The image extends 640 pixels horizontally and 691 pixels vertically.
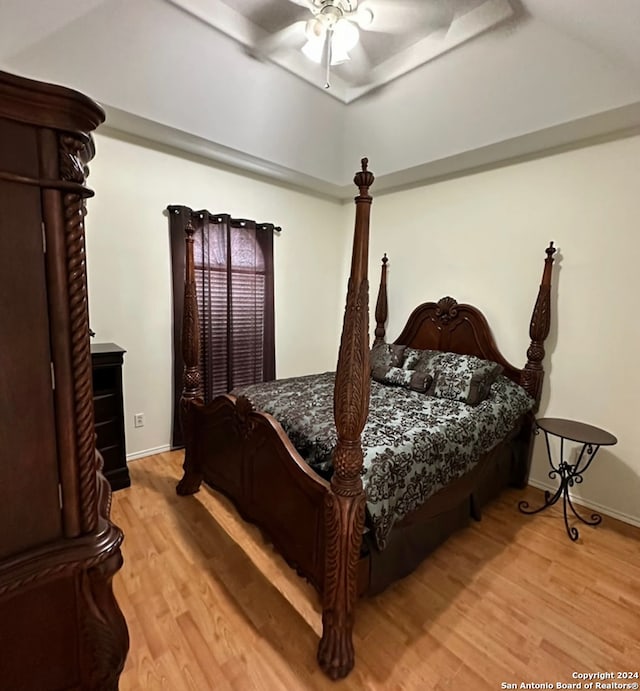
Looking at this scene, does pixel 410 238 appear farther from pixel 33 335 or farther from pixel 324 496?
pixel 33 335

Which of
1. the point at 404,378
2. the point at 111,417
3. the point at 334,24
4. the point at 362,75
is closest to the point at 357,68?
the point at 362,75

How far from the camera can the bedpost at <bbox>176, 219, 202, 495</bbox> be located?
2.47 metres

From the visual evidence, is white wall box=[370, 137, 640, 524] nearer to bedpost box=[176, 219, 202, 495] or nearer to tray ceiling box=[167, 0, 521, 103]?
tray ceiling box=[167, 0, 521, 103]

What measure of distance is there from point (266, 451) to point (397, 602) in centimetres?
96

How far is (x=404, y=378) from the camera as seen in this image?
9.71ft

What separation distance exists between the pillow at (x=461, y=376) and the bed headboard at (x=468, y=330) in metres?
0.30

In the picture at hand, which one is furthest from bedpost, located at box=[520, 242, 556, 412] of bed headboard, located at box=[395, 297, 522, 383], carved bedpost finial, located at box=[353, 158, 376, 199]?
carved bedpost finial, located at box=[353, 158, 376, 199]

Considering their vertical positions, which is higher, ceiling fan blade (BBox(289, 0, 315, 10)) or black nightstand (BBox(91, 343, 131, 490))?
ceiling fan blade (BBox(289, 0, 315, 10))

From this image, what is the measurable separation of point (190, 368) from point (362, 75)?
2.63 m

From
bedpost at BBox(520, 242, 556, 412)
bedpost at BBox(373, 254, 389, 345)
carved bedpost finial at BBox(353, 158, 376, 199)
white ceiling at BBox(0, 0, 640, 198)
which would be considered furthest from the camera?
bedpost at BBox(373, 254, 389, 345)

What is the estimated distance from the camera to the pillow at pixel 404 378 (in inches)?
112

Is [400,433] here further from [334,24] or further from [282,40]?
[282,40]

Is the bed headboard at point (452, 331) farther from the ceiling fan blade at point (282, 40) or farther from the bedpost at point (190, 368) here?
the ceiling fan blade at point (282, 40)

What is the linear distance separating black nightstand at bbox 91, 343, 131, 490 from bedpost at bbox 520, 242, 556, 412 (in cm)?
298
